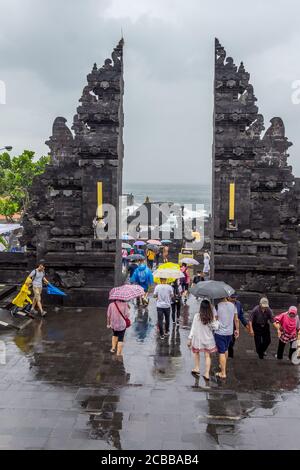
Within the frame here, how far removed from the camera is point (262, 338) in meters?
11.1

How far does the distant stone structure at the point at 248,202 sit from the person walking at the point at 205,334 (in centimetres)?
680

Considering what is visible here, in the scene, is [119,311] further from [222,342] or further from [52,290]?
[52,290]

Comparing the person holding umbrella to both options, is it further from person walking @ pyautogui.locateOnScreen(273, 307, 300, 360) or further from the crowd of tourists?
person walking @ pyautogui.locateOnScreen(273, 307, 300, 360)

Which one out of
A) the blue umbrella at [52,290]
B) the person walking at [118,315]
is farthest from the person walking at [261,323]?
the blue umbrella at [52,290]

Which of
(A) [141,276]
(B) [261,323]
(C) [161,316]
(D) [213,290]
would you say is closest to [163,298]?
(C) [161,316]

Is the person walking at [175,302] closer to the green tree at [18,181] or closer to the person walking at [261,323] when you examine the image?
the person walking at [261,323]

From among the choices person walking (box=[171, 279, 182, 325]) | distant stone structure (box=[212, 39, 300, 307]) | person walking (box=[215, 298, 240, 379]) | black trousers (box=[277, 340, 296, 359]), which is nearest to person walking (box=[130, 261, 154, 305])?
person walking (box=[171, 279, 182, 325])

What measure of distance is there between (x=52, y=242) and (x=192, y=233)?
50.5 ft

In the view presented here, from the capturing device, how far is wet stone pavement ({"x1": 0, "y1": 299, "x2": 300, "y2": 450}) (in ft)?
24.1

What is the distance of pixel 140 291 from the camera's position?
11711 millimetres

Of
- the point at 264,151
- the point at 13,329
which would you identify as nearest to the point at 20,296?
the point at 13,329

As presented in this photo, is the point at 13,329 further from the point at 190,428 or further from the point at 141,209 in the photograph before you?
the point at 141,209

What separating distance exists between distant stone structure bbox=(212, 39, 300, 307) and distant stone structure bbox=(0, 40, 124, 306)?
3.55 metres

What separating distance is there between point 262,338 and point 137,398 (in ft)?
12.1
